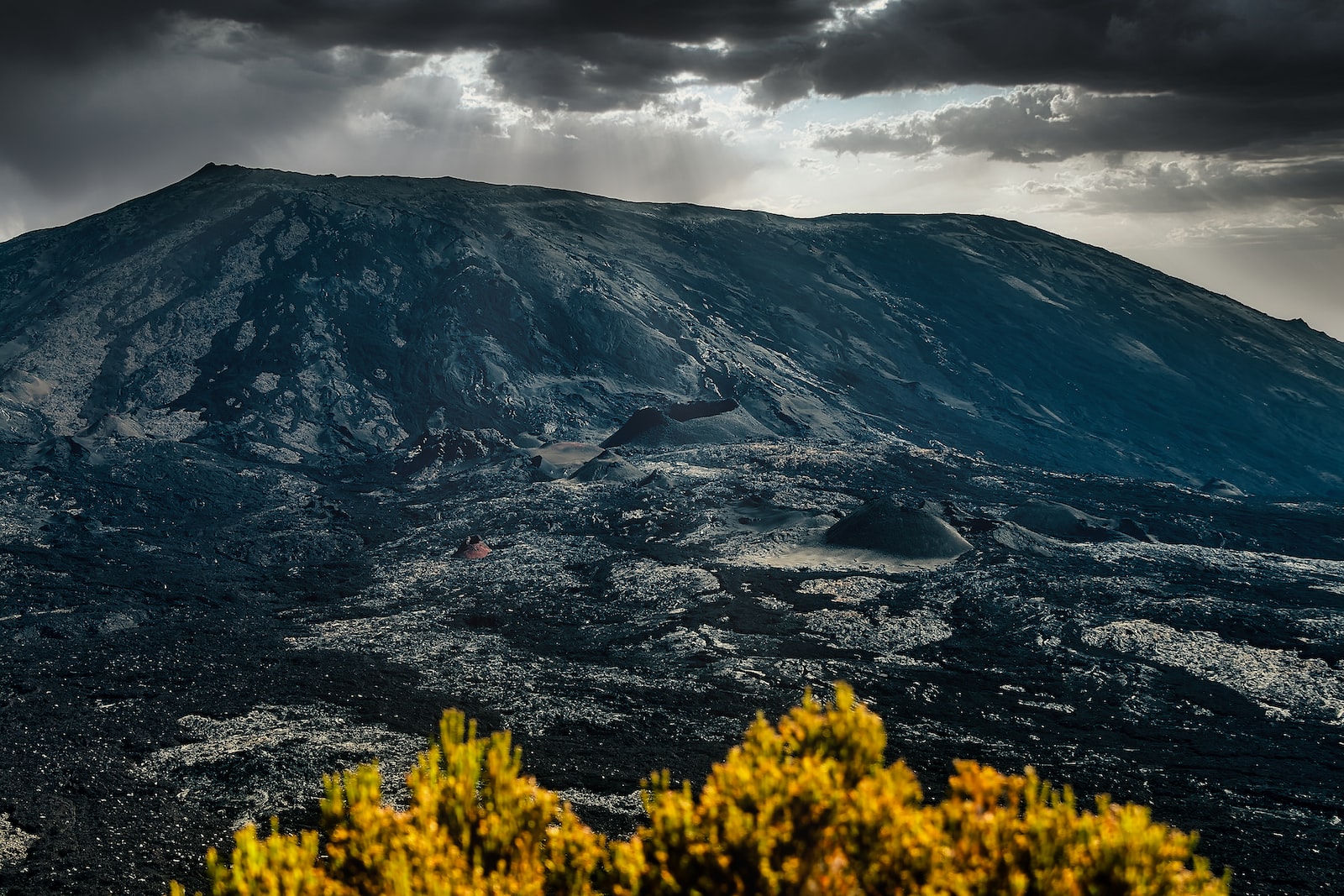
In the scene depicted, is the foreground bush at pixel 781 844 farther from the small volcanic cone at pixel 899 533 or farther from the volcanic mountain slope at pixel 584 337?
the volcanic mountain slope at pixel 584 337

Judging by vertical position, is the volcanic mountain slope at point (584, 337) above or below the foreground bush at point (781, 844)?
above

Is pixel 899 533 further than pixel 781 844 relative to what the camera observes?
Yes

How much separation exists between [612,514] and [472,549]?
292 inches

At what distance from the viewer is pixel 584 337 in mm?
70312

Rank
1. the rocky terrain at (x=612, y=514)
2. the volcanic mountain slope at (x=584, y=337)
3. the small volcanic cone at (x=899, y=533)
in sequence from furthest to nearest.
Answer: the volcanic mountain slope at (x=584, y=337)
the small volcanic cone at (x=899, y=533)
the rocky terrain at (x=612, y=514)

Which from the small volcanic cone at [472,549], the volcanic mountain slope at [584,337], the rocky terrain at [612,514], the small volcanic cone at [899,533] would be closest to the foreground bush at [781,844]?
the rocky terrain at [612,514]

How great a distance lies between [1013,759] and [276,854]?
17.4 metres

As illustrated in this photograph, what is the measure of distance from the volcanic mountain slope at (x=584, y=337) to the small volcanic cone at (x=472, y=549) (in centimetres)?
2108

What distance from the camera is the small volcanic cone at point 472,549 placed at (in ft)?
117

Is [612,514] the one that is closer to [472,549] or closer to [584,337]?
[472,549]

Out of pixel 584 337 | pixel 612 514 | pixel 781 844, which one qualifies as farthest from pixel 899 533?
pixel 584 337

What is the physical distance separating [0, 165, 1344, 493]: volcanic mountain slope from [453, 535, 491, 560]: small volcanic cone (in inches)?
830

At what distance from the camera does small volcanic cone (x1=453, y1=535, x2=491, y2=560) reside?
35625 millimetres

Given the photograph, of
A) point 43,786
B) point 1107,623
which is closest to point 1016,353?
point 1107,623
